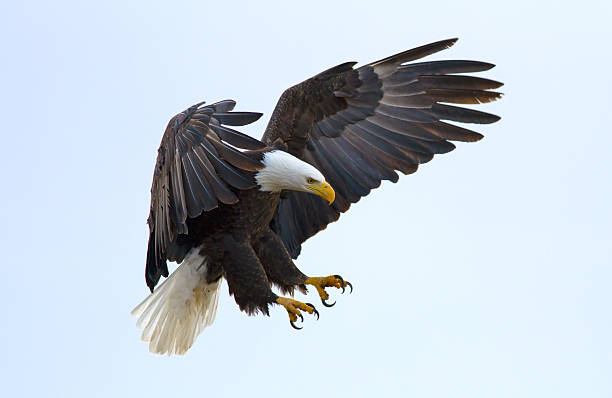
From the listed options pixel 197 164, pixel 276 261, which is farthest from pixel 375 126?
pixel 197 164

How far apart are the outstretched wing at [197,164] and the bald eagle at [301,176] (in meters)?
0.06

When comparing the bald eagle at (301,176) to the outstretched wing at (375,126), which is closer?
the bald eagle at (301,176)

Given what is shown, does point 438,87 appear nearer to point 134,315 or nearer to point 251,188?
point 251,188

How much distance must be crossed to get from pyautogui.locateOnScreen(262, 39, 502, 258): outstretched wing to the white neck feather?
45 centimetres

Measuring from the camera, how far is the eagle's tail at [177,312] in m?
6.50

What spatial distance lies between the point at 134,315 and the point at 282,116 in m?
1.57

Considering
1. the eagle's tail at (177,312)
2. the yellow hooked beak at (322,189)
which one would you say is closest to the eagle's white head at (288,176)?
the yellow hooked beak at (322,189)

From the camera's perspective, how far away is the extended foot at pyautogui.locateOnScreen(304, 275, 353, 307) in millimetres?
6102

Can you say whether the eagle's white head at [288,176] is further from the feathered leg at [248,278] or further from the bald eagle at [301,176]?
the feathered leg at [248,278]

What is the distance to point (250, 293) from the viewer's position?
236 inches

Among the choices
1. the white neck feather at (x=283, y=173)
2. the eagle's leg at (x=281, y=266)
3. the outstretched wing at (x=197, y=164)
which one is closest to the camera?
the outstretched wing at (x=197, y=164)

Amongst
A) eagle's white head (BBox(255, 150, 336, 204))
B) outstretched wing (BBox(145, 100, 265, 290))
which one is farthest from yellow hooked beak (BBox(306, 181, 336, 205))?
outstretched wing (BBox(145, 100, 265, 290))

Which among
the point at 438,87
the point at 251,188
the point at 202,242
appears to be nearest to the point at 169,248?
the point at 202,242

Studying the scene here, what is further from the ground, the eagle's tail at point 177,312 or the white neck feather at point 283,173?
the white neck feather at point 283,173
